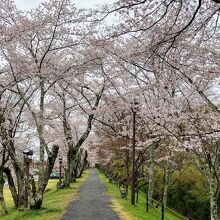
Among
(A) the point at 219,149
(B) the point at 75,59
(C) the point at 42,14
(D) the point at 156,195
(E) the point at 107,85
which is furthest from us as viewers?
(D) the point at 156,195

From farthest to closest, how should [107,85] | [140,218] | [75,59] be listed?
[107,85] → [75,59] → [140,218]

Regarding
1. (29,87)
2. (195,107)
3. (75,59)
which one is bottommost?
(195,107)

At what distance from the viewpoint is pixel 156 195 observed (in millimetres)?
48469

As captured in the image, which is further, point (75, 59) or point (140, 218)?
point (75, 59)

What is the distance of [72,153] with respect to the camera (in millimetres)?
33281

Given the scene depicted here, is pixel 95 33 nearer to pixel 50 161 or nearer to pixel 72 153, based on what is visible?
pixel 50 161

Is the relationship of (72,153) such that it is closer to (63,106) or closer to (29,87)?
(63,106)

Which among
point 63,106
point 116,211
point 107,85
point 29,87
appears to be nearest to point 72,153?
point 63,106

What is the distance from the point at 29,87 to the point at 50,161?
24.0 feet

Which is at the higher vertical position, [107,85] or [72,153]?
[107,85]

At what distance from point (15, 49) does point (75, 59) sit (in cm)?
480

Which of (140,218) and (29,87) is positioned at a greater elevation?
(29,87)

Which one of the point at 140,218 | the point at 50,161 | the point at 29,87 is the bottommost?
the point at 140,218

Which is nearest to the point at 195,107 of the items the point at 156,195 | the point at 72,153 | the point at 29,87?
the point at 29,87
